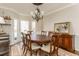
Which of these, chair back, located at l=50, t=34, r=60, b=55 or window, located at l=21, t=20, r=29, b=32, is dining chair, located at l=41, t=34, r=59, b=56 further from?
window, located at l=21, t=20, r=29, b=32

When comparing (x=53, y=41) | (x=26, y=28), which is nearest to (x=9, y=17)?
(x=26, y=28)

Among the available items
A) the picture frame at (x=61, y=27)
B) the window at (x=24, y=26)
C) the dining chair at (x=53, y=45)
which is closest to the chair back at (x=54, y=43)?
the dining chair at (x=53, y=45)

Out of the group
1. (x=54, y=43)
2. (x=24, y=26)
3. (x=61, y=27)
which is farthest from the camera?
(x=61, y=27)

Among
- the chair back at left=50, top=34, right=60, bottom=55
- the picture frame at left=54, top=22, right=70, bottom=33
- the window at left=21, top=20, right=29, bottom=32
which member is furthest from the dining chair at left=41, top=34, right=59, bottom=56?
the window at left=21, top=20, right=29, bottom=32

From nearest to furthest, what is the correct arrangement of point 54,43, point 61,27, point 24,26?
1. point 24,26
2. point 54,43
3. point 61,27

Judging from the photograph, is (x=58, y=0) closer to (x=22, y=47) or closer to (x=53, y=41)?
(x=53, y=41)

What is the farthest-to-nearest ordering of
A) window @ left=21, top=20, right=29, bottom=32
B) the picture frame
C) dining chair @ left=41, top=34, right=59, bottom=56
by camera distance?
dining chair @ left=41, top=34, right=59, bottom=56 < the picture frame < window @ left=21, top=20, right=29, bottom=32

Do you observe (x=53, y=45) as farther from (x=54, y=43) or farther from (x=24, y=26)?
(x=24, y=26)

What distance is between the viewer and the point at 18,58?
108 cm

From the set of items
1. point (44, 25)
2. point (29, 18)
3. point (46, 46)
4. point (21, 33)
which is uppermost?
point (29, 18)

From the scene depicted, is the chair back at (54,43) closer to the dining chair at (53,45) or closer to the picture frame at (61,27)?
the dining chair at (53,45)

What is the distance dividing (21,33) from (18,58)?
3.99 ft

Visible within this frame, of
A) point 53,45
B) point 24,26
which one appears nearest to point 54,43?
point 53,45

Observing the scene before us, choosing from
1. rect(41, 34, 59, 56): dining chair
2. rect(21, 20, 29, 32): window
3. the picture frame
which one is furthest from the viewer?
rect(41, 34, 59, 56): dining chair
